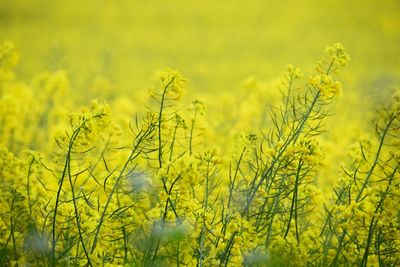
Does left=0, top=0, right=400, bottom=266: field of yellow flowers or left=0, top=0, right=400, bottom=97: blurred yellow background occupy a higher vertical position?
left=0, top=0, right=400, bottom=97: blurred yellow background

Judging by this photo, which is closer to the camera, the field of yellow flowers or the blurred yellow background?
the field of yellow flowers

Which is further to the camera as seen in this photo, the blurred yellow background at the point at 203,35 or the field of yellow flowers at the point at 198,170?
the blurred yellow background at the point at 203,35

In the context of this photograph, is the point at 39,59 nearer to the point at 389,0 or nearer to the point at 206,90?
the point at 206,90

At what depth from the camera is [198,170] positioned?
297cm

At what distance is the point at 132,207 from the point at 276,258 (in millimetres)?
731

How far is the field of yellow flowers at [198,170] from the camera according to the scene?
293 centimetres

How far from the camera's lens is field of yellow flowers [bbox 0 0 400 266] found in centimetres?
293

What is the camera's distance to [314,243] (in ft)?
10.5

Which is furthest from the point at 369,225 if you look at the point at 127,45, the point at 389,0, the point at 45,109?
the point at 389,0

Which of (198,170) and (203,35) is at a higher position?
(203,35)

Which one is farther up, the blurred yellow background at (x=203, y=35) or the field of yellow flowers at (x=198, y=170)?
the blurred yellow background at (x=203, y=35)

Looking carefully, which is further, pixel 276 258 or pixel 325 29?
pixel 325 29

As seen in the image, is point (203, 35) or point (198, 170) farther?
point (203, 35)

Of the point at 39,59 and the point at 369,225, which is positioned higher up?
the point at 39,59
